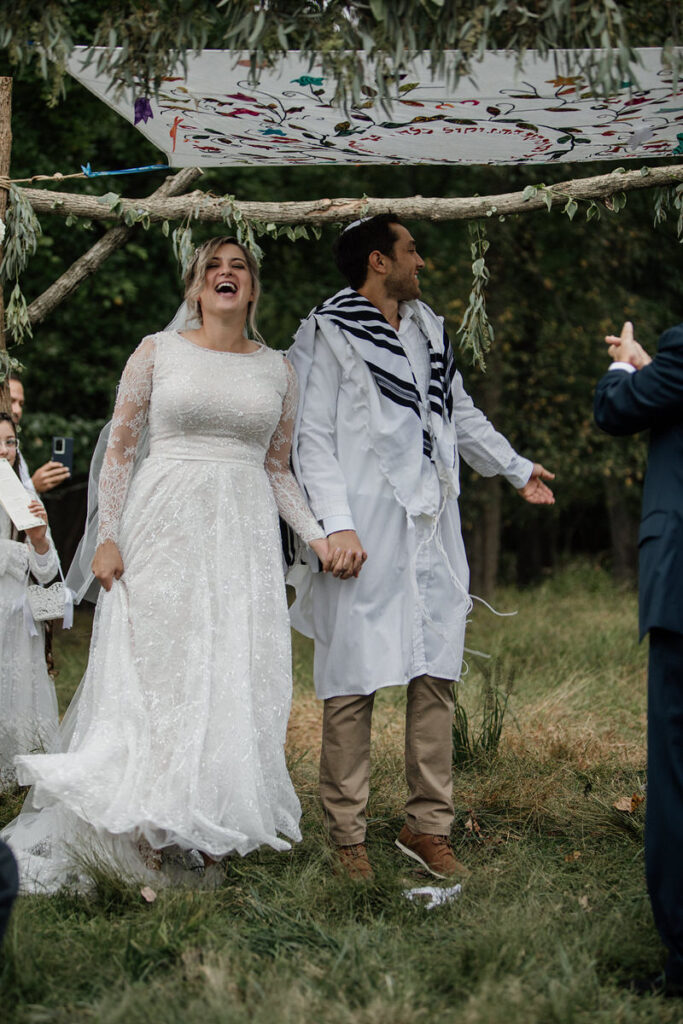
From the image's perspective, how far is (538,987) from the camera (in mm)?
3146

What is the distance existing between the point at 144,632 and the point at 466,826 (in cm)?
174

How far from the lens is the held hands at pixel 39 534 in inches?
213

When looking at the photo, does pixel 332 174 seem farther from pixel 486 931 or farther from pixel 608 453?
pixel 486 931

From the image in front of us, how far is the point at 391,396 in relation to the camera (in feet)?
15.1

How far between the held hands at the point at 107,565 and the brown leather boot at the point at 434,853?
5.06ft

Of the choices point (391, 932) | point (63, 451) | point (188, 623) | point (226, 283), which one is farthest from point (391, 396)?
point (391, 932)

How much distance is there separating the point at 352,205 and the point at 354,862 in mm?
2813

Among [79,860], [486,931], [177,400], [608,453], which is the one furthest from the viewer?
[608,453]

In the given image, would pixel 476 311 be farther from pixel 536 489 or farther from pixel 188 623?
pixel 188 623

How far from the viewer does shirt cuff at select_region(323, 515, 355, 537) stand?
14.5 feet

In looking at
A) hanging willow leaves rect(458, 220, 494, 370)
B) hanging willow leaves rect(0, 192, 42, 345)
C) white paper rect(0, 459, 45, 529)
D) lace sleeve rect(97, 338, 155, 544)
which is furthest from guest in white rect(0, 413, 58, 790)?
hanging willow leaves rect(458, 220, 494, 370)

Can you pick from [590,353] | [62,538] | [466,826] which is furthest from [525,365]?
[466,826]

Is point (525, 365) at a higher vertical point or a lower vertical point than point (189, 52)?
lower

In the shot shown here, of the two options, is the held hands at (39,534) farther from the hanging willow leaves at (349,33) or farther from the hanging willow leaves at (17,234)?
the hanging willow leaves at (349,33)
